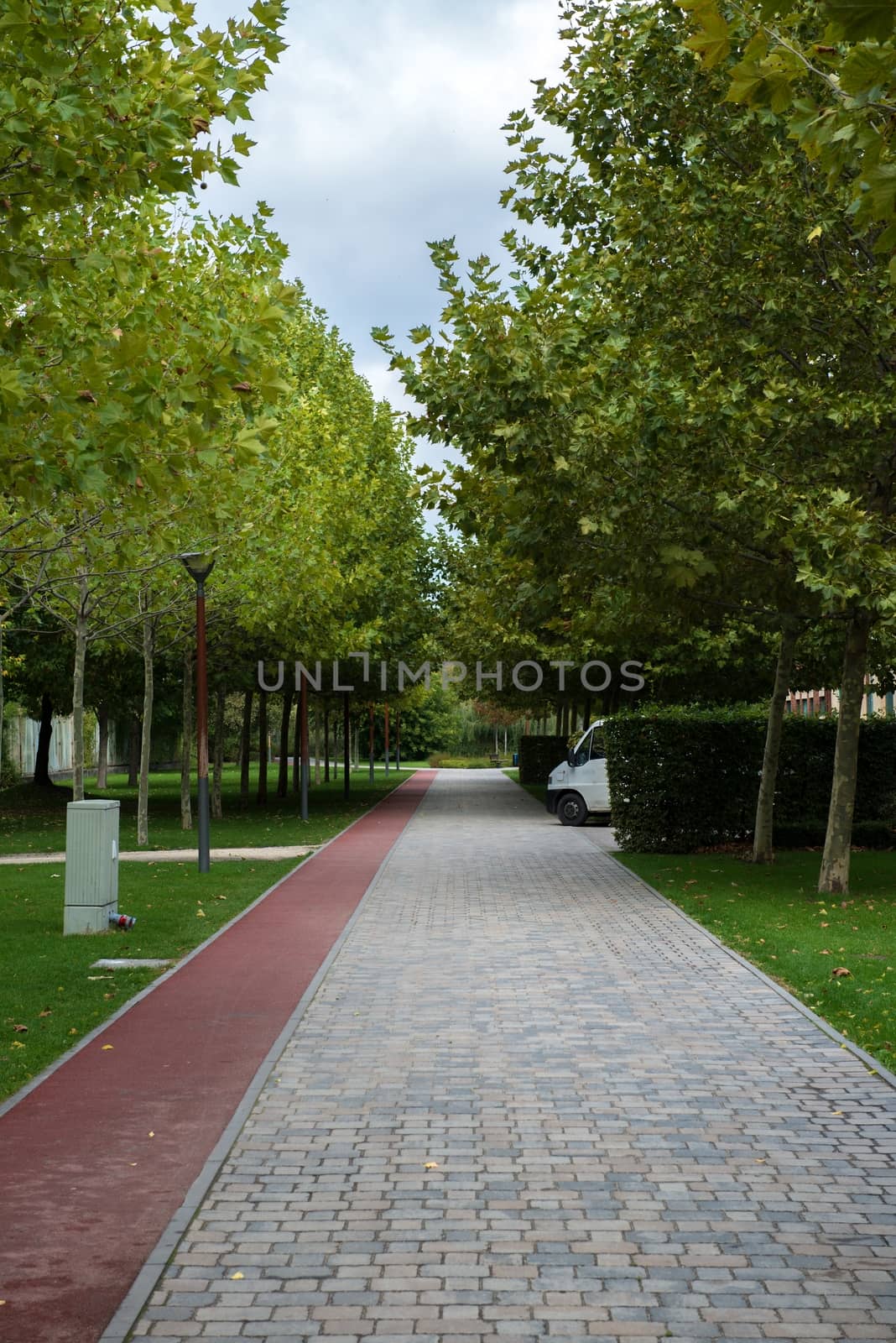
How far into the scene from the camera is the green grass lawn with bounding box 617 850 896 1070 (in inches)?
354

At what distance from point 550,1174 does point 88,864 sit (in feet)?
24.4

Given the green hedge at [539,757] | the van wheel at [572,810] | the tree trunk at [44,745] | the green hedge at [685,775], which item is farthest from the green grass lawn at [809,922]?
the green hedge at [539,757]

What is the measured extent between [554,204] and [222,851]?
10649 mm

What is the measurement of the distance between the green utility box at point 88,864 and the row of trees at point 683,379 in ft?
17.3

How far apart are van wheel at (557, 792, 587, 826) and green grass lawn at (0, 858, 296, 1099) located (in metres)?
10.1

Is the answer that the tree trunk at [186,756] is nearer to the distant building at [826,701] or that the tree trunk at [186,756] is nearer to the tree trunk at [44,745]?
the tree trunk at [44,745]

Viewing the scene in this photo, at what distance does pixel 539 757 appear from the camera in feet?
171

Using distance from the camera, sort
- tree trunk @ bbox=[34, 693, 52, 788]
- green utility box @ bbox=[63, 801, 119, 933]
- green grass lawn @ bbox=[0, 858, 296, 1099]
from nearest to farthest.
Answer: green grass lawn @ bbox=[0, 858, 296, 1099] < green utility box @ bbox=[63, 801, 119, 933] < tree trunk @ bbox=[34, 693, 52, 788]

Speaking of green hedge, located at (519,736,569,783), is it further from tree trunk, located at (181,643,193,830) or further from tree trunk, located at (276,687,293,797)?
tree trunk, located at (181,643,193,830)

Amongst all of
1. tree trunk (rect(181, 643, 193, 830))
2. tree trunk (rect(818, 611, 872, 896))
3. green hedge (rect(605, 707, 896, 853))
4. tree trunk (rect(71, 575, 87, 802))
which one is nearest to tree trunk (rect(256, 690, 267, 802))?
tree trunk (rect(181, 643, 193, 830))

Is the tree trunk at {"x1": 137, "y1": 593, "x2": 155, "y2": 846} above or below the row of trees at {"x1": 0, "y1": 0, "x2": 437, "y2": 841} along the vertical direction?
below

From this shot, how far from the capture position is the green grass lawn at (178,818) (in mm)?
23797

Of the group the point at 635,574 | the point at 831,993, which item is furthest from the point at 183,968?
the point at 635,574

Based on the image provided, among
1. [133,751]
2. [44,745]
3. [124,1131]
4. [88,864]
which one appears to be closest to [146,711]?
[88,864]
